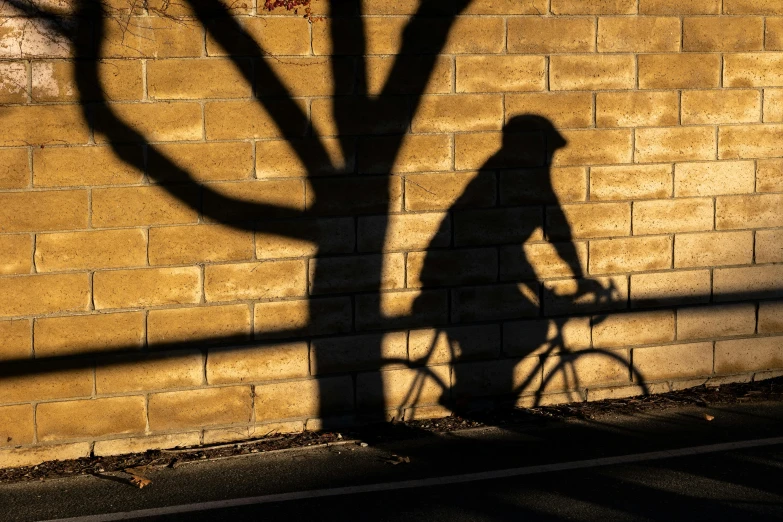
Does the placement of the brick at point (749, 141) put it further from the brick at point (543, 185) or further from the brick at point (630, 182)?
the brick at point (543, 185)

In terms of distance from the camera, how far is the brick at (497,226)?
7074 mm

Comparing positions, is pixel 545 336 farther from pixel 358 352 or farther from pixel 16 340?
pixel 16 340

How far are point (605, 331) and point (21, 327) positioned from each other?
3.94 metres

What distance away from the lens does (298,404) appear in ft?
22.7

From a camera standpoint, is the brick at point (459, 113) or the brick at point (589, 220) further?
the brick at point (589, 220)

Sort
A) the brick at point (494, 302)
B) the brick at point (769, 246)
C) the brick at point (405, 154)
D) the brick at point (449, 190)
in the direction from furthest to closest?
1. the brick at point (769, 246)
2. the brick at point (494, 302)
3. the brick at point (449, 190)
4. the brick at point (405, 154)

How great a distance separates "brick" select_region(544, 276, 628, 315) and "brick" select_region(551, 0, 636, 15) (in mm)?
1841

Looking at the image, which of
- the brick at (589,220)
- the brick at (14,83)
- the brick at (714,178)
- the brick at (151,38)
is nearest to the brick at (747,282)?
the brick at (714,178)

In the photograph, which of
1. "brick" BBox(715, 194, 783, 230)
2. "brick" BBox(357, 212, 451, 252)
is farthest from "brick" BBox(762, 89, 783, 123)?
"brick" BBox(357, 212, 451, 252)

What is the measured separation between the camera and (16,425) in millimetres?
6383

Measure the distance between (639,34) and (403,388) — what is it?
294 cm

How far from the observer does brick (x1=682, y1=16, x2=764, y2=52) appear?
7.34 metres

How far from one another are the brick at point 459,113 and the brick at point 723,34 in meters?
1.48

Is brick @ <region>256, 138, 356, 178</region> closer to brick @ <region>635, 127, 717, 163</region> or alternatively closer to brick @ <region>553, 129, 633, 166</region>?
brick @ <region>553, 129, 633, 166</region>
